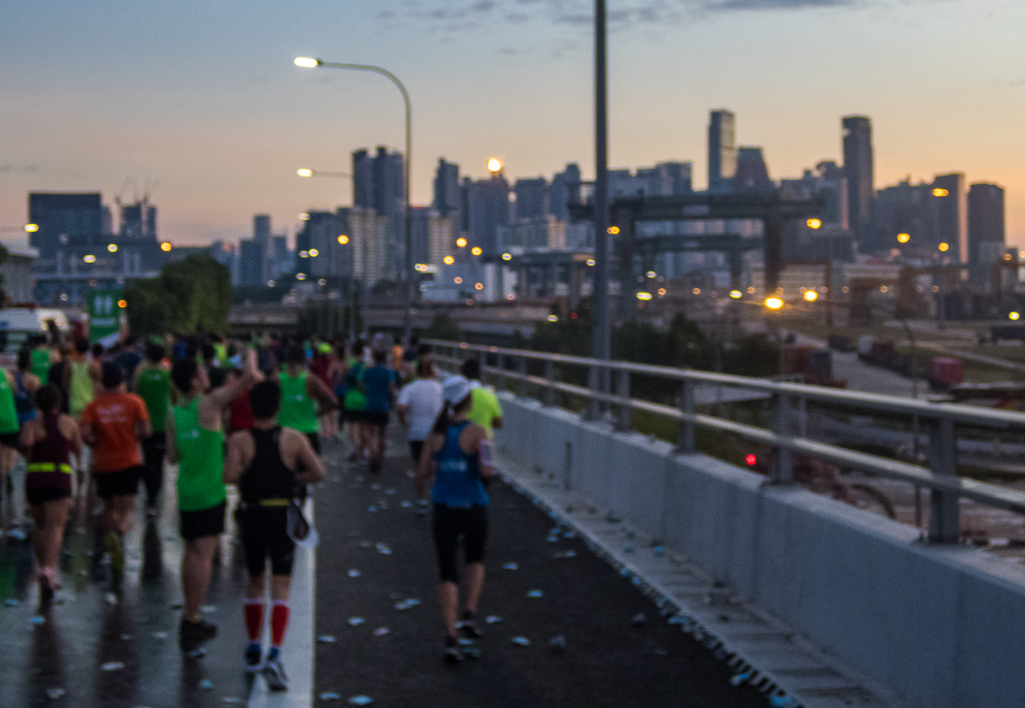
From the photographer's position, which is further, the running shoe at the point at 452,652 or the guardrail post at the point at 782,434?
the guardrail post at the point at 782,434

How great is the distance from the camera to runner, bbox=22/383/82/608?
9.59 metres

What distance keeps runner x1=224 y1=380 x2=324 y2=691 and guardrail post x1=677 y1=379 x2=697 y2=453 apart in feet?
13.5

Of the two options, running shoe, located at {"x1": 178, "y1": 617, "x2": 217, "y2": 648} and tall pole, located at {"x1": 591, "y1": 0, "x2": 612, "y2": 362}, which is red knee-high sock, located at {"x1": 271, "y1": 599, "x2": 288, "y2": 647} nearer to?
running shoe, located at {"x1": 178, "y1": 617, "x2": 217, "y2": 648}

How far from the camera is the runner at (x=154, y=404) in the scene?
44.1 ft

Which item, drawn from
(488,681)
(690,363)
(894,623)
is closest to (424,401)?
(488,681)

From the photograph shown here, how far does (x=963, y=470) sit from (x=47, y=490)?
686cm

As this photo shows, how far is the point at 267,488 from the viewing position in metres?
7.19

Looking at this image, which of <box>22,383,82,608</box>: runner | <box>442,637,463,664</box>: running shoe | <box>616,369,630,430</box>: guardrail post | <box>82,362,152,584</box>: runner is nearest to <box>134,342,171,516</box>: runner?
<box>82,362,152,584</box>: runner

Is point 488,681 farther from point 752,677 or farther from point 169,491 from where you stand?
point 169,491

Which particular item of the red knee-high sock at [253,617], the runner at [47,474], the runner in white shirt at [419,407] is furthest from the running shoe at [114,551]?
the runner in white shirt at [419,407]

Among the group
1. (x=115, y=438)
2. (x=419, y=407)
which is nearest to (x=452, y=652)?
(x=115, y=438)

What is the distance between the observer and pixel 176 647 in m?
7.88

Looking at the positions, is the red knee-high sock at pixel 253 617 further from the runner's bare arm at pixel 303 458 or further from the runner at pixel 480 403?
the runner at pixel 480 403

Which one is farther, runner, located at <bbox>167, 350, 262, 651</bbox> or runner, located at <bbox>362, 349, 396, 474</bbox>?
runner, located at <bbox>362, 349, 396, 474</bbox>
